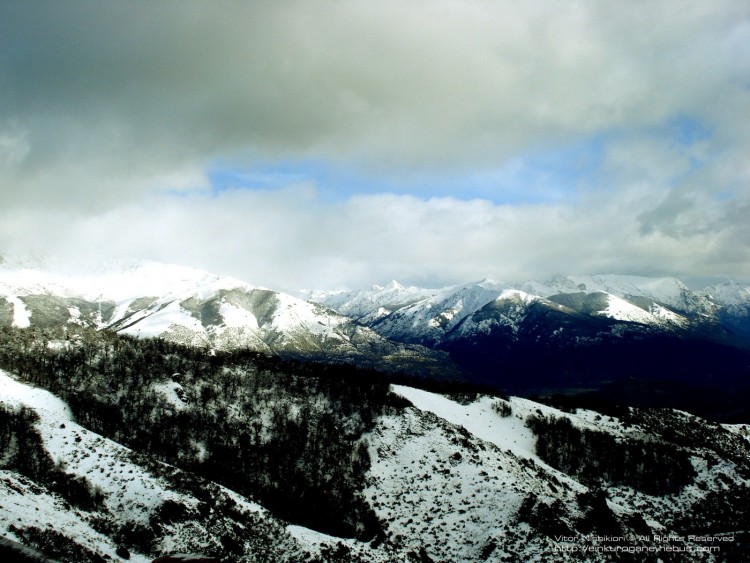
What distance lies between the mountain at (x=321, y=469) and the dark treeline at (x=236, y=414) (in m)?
0.61

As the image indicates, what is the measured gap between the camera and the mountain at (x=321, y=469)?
5634 cm

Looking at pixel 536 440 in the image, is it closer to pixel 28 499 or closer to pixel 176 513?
pixel 176 513

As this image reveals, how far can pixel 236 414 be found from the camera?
137500mm

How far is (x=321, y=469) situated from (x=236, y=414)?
4326cm

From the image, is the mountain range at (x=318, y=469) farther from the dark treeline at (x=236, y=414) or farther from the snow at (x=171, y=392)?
the snow at (x=171, y=392)

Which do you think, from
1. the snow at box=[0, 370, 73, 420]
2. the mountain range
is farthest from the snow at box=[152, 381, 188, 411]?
the snow at box=[0, 370, 73, 420]

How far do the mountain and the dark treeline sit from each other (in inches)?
24.1

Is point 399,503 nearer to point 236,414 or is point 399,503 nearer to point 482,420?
point 482,420

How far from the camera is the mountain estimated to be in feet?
185

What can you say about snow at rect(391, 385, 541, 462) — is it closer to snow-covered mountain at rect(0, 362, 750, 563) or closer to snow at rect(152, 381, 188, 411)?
snow-covered mountain at rect(0, 362, 750, 563)

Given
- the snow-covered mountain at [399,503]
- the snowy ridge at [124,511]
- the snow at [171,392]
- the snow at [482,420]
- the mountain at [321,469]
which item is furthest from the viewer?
the snow at [171,392]

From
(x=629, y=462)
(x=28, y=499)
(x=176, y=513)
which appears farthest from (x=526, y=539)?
(x=629, y=462)

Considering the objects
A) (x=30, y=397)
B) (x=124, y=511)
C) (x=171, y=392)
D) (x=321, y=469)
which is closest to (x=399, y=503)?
(x=321, y=469)

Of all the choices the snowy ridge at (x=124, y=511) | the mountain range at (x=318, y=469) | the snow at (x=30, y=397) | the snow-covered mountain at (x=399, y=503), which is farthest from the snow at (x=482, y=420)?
the snow at (x=30, y=397)
